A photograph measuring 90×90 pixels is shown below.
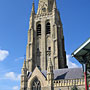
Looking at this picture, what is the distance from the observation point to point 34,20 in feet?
181

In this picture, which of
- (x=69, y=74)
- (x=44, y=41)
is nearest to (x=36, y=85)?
(x=69, y=74)

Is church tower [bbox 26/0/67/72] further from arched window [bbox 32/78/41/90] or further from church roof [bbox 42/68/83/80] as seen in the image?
arched window [bbox 32/78/41/90]

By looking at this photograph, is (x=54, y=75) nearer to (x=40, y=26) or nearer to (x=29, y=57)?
(x=29, y=57)

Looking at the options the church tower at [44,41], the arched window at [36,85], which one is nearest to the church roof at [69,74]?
the arched window at [36,85]

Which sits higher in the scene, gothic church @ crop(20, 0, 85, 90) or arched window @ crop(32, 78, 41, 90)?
gothic church @ crop(20, 0, 85, 90)

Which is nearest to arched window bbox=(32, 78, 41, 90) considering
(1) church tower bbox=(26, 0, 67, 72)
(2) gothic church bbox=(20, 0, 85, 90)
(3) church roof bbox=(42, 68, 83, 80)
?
(2) gothic church bbox=(20, 0, 85, 90)

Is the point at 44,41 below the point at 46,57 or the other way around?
the other way around

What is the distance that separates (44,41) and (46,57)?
15.1 ft

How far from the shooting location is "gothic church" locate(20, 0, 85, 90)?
37.4 meters

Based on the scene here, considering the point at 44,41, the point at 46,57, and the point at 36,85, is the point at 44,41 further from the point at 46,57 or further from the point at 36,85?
the point at 36,85

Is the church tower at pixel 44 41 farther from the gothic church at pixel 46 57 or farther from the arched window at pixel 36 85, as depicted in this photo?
the arched window at pixel 36 85

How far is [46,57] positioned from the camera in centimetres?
4944

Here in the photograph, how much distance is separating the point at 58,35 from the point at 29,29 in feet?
28.9

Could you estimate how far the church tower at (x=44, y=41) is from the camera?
48.4 m
